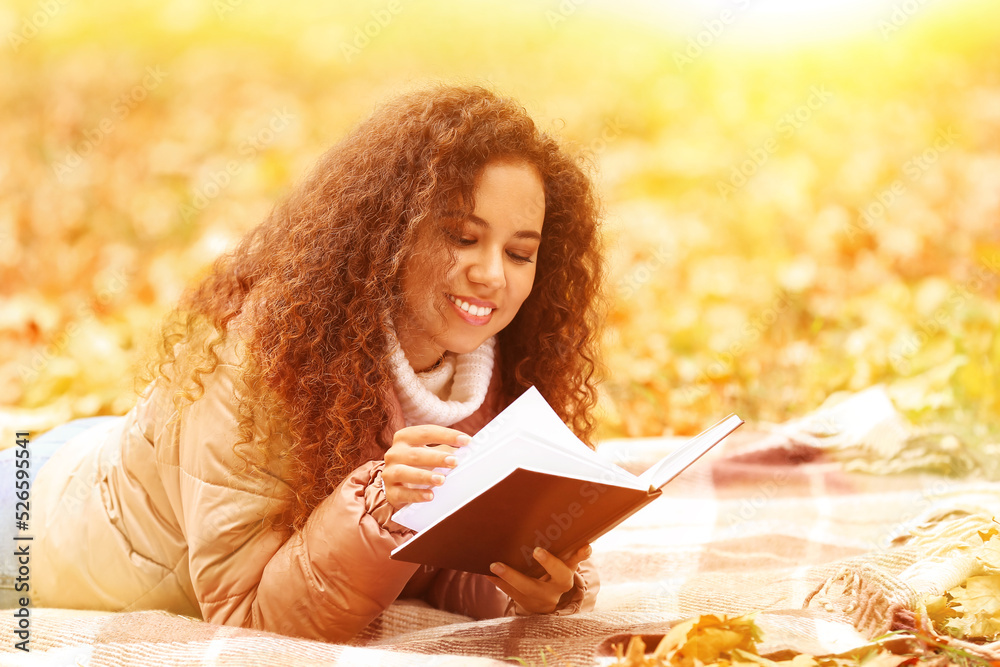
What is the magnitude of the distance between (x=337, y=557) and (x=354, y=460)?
210mm

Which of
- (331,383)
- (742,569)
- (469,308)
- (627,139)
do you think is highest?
(627,139)

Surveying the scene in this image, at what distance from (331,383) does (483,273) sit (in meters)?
0.33

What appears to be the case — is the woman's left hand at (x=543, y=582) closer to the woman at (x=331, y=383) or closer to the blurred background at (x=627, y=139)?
the woman at (x=331, y=383)

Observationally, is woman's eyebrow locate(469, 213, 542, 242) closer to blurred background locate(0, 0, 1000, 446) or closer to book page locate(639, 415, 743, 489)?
book page locate(639, 415, 743, 489)

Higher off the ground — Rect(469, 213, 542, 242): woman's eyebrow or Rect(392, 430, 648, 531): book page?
Rect(469, 213, 542, 242): woman's eyebrow

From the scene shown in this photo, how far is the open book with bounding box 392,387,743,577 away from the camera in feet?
3.99

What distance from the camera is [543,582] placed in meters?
1.52

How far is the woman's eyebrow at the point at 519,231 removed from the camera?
62.0 inches

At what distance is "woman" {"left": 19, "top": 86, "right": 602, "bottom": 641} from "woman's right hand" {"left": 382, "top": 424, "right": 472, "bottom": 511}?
0.02 m

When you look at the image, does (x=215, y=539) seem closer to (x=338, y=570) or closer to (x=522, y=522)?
(x=338, y=570)

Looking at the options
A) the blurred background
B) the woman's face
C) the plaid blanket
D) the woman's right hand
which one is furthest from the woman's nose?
the blurred background

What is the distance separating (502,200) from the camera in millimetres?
1594

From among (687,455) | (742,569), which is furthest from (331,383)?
(742,569)

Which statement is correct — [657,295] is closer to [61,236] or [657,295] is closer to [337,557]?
[61,236]
